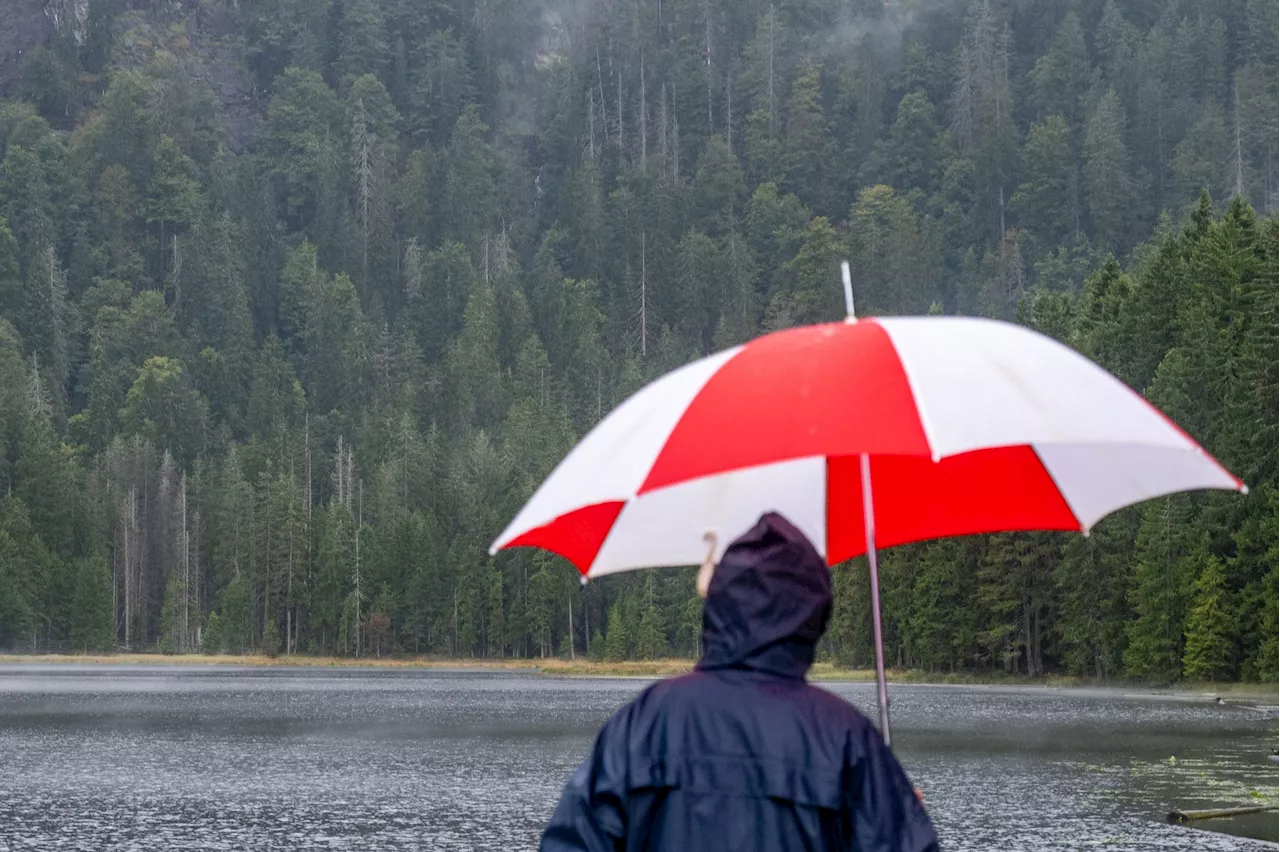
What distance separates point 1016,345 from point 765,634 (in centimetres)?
196

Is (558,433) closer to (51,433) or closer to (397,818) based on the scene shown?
(51,433)

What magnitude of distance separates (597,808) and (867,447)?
64.8 inches

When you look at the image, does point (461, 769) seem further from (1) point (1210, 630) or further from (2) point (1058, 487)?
(2) point (1058, 487)

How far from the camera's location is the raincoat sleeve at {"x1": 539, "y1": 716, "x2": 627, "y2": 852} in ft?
19.4

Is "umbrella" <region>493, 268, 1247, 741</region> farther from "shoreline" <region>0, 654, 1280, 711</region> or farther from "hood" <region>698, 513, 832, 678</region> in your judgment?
"shoreline" <region>0, 654, 1280, 711</region>

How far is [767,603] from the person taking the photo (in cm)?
594

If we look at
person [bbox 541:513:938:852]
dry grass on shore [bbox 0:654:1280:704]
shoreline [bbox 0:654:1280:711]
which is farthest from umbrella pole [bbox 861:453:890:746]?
dry grass on shore [bbox 0:654:1280:704]

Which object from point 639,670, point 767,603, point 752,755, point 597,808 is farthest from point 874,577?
point 639,670

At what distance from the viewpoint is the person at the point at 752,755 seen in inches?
229

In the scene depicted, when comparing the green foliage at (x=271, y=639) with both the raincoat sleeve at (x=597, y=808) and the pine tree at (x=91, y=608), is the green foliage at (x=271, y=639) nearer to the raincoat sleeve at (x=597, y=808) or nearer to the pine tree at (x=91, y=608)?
the pine tree at (x=91, y=608)

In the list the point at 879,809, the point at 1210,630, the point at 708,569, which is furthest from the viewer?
the point at 1210,630

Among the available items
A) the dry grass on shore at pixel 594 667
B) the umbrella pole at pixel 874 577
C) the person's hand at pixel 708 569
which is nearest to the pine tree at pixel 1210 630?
the dry grass on shore at pixel 594 667

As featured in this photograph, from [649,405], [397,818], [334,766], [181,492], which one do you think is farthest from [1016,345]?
[181,492]

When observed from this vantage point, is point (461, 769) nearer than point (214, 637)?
Yes
